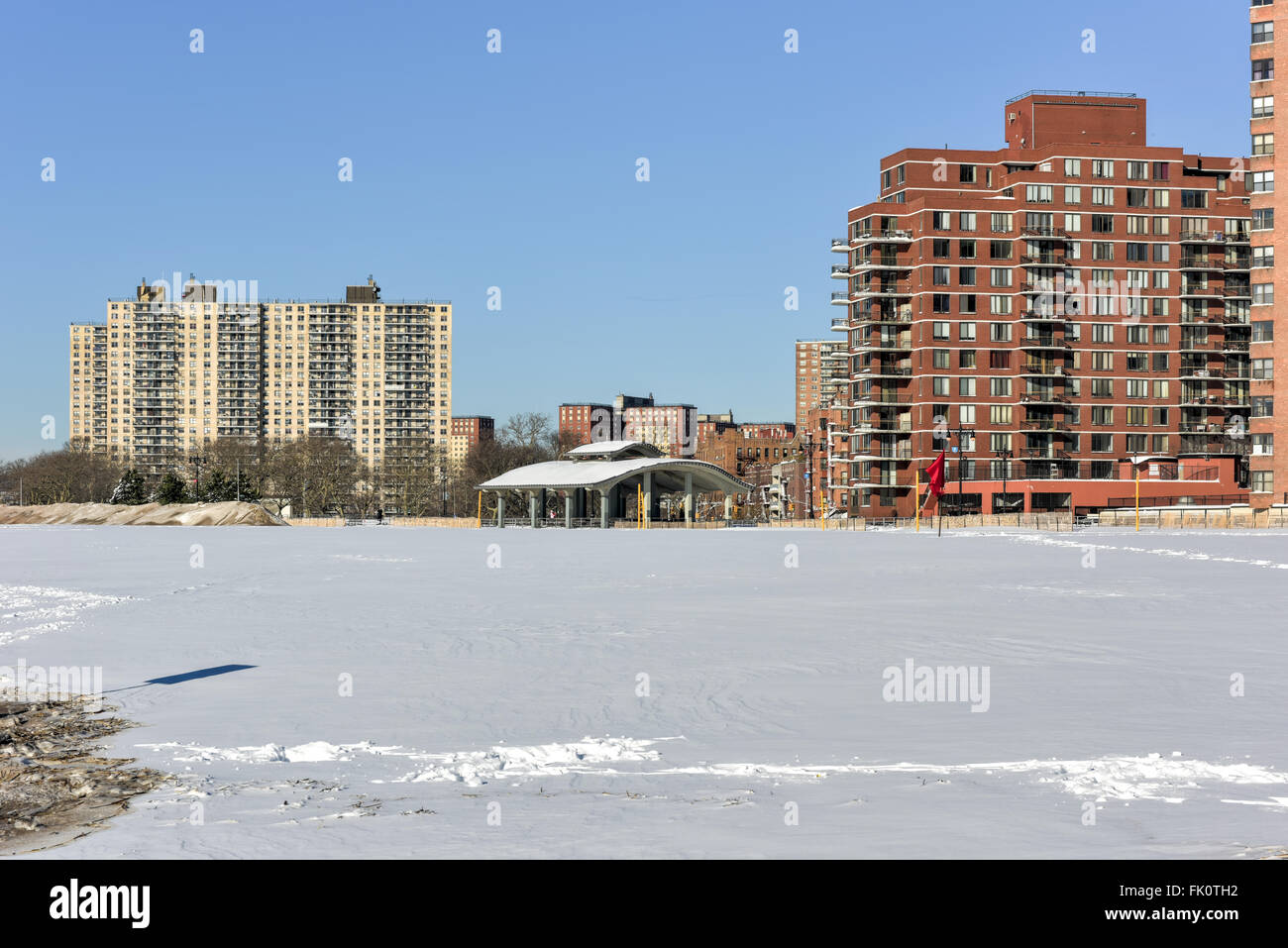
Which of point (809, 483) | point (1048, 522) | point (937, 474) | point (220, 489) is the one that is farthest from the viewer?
point (809, 483)

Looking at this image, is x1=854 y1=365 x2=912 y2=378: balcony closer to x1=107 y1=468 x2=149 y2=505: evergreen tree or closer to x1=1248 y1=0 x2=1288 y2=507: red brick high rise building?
x1=1248 y1=0 x2=1288 y2=507: red brick high rise building

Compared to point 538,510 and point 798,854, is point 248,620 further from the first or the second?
point 538,510

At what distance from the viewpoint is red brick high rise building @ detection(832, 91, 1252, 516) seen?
362 ft

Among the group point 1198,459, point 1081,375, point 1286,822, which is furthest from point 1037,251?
point 1286,822

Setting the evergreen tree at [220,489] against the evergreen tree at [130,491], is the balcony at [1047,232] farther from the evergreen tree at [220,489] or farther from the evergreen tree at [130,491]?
the evergreen tree at [130,491]

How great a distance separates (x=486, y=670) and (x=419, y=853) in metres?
8.31

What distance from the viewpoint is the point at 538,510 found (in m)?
95.5

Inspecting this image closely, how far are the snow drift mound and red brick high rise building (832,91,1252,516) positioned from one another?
59.4 m

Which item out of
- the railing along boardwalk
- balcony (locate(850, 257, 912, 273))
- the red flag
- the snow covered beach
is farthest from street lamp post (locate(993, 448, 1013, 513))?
the snow covered beach

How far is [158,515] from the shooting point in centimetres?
10594

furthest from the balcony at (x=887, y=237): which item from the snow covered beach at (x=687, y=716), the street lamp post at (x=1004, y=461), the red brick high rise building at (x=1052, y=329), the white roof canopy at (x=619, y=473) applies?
the snow covered beach at (x=687, y=716)

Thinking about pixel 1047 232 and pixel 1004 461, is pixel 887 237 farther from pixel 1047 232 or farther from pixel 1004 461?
pixel 1004 461

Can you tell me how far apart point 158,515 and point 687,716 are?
4089 inches

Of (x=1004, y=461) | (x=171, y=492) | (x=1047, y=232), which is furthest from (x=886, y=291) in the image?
(x=171, y=492)
